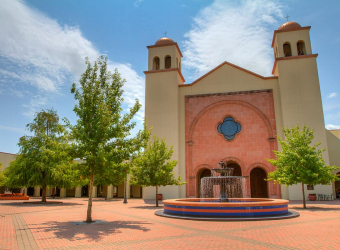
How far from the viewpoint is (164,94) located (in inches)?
1265

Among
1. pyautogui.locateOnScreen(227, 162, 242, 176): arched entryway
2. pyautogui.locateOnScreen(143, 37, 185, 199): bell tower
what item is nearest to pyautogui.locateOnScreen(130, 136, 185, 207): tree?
pyautogui.locateOnScreen(143, 37, 185, 199): bell tower

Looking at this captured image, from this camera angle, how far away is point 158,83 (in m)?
32.7

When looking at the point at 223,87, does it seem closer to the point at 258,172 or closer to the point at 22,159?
the point at 258,172

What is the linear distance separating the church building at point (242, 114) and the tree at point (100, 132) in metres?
16.7

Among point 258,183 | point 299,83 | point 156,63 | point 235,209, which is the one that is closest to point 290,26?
point 299,83

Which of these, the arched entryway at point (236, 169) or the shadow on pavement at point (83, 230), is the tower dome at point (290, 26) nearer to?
the arched entryway at point (236, 169)

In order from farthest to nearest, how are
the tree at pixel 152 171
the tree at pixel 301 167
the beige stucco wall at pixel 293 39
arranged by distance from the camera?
the beige stucco wall at pixel 293 39 → the tree at pixel 152 171 → the tree at pixel 301 167

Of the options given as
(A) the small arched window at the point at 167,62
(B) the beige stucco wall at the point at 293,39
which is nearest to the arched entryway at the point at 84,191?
(A) the small arched window at the point at 167,62

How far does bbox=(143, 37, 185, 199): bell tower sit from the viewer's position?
30.5 metres

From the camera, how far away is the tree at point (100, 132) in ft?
41.3

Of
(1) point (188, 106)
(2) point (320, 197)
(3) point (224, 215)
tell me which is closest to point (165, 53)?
(1) point (188, 106)

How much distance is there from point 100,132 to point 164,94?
65.5ft

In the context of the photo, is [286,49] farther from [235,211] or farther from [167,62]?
[235,211]

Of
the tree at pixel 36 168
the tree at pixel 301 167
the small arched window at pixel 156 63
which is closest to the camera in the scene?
the tree at pixel 301 167
